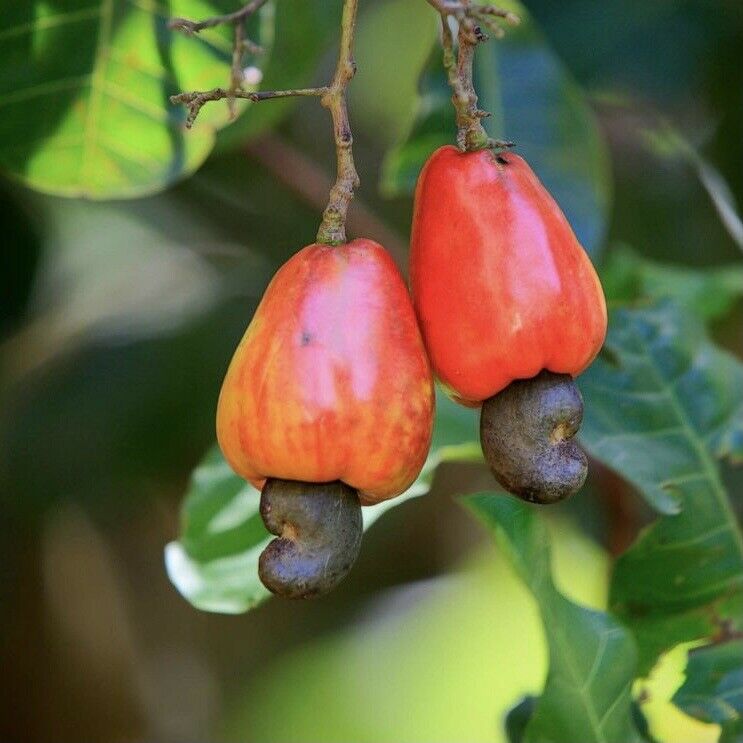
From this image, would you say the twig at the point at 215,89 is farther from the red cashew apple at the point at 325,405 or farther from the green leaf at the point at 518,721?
the green leaf at the point at 518,721

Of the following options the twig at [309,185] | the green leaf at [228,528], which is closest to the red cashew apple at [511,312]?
the green leaf at [228,528]

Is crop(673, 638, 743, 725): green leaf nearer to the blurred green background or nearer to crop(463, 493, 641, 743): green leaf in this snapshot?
crop(463, 493, 641, 743): green leaf

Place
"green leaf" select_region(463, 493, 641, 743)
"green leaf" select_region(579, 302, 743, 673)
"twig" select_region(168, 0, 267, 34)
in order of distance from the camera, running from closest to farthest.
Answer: "twig" select_region(168, 0, 267, 34)
"green leaf" select_region(463, 493, 641, 743)
"green leaf" select_region(579, 302, 743, 673)

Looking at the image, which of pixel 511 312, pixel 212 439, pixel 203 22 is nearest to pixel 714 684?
pixel 511 312

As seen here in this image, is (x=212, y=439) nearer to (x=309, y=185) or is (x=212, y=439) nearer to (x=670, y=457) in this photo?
(x=309, y=185)

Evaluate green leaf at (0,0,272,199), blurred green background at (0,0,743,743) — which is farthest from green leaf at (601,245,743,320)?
green leaf at (0,0,272,199)

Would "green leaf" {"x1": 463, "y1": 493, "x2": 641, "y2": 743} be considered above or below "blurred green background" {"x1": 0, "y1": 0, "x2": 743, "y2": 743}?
above

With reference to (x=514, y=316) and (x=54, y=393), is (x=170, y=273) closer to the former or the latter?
(x=54, y=393)

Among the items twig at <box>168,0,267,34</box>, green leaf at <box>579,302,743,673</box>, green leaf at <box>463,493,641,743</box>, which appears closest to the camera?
twig at <box>168,0,267,34</box>
